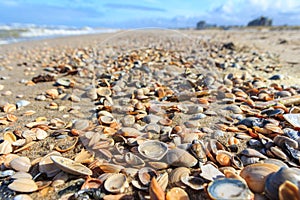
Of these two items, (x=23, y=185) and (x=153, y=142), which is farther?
(x=153, y=142)

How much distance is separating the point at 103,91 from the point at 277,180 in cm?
212

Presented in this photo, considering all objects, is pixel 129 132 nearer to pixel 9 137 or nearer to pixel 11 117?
pixel 9 137

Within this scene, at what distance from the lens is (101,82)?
3.16 metres

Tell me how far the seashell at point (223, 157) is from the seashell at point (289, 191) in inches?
17.1

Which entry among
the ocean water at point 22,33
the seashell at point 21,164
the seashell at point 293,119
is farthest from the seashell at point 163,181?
the ocean water at point 22,33

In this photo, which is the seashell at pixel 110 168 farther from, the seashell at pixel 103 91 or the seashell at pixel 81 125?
the seashell at pixel 103 91

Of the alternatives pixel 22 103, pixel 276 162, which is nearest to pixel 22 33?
pixel 22 103

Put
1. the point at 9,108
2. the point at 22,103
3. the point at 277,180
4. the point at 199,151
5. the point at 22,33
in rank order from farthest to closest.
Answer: the point at 22,33, the point at 22,103, the point at 9,108, the point at 199,151, the point at 277,180

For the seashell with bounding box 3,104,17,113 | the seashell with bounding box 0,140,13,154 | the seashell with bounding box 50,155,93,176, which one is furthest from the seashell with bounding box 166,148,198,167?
the seashell with bounding box 3,104,17,113

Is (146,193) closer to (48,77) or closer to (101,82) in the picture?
(101,82)

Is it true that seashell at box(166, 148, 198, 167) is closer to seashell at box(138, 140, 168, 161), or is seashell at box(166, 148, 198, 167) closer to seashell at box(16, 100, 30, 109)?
seashell at box(138, 140, 168, 161)

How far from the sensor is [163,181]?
134 cm

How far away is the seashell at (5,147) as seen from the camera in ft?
5.51

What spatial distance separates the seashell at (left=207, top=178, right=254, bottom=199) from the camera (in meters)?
1.10
